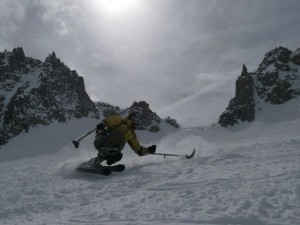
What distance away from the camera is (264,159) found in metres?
11.5

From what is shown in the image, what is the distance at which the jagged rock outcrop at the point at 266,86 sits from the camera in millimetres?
54844

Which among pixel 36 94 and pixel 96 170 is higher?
pixel 36 94

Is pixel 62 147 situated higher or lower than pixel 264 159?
higher

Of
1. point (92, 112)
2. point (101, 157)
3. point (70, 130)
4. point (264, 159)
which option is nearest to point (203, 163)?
point (264, 159)

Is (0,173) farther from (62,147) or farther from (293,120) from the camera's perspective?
(293,120)

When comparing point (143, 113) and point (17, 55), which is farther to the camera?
point (143, 113)

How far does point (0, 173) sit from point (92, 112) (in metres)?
42.4

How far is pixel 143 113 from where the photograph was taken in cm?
6084

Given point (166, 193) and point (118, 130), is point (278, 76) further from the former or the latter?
point (166, 193)

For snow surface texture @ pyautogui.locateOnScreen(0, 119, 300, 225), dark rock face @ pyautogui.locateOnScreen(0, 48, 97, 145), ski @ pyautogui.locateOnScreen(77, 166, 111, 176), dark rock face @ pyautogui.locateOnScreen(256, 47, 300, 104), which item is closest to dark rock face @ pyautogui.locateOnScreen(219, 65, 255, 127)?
dark rock face @ pyautogui.locateOnScreen(256, 47, 300, 104)

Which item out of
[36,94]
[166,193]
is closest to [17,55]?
[36,94]

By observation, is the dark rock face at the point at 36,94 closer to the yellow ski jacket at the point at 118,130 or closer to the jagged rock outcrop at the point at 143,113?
the jagged rock outcrop at the point at 143,113

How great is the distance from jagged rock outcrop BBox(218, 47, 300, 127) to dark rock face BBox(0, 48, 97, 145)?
2069 centimetres

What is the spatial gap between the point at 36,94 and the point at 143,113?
18.4 m
